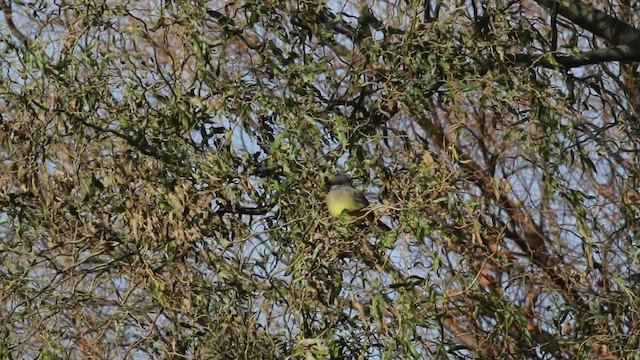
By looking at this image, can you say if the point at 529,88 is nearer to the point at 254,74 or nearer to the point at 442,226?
the point at 442,226

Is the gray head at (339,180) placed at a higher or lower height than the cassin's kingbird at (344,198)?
higher

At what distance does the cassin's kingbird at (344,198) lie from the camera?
3037 mm

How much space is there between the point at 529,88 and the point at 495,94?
0.10 meters

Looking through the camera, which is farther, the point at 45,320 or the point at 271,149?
the point at 45,320

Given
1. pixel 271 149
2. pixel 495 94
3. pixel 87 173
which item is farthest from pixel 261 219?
pixel 495 94

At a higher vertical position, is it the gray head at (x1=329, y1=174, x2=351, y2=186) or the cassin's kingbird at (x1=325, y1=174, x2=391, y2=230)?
the gray head at (x1=329, y1=174, x2=351, y2=186)

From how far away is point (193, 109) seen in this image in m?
3.16

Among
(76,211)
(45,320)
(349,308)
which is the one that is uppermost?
(76,211)

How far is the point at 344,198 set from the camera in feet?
10.2

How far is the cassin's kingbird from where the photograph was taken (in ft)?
9.96

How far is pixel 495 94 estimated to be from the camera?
129 inches

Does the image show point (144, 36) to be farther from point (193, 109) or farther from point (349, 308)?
point (349, 308)

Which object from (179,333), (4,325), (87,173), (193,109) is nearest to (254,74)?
(193,109)

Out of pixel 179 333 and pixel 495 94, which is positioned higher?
pixel 495 94
